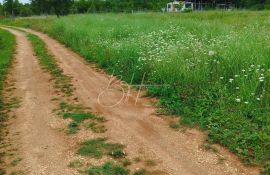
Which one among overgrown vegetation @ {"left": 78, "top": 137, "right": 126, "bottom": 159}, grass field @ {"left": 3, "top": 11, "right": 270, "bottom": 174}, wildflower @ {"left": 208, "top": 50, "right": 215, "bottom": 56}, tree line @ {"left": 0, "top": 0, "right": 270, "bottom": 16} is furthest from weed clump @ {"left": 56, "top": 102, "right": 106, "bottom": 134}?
tree line @ {"left": 0, "top": 0, "right": 270, "bottom": 16}

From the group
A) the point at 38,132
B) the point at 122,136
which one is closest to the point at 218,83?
the point at 122,136

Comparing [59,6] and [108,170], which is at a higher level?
[59,6]

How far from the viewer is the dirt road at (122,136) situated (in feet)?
17.7

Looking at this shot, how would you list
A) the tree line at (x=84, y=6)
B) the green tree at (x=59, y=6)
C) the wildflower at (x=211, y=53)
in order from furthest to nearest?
the tree line at (x=84, y=6)
the green tree at (x=59, y=6)
the wildflower at (x=211, y=53)

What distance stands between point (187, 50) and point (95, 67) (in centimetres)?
460

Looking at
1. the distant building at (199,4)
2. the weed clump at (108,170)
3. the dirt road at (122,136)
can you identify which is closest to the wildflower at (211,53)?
the dirt road at (122,136)

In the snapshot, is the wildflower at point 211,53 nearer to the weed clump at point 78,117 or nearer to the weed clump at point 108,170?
the weed clump at point 78,117

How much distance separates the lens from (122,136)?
6.55 m

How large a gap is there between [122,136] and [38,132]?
168cm

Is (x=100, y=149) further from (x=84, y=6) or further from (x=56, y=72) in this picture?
(x=84, y=6)

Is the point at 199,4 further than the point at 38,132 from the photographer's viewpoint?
Yes

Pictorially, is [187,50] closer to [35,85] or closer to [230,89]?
[230,89]

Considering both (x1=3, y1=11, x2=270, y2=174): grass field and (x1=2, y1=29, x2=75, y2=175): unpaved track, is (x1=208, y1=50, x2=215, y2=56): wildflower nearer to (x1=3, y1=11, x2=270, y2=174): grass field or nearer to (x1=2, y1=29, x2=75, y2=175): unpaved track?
(x1=3, y1=11, x2=270, y2=174): grass field

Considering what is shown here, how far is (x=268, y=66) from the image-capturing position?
7652 mm
